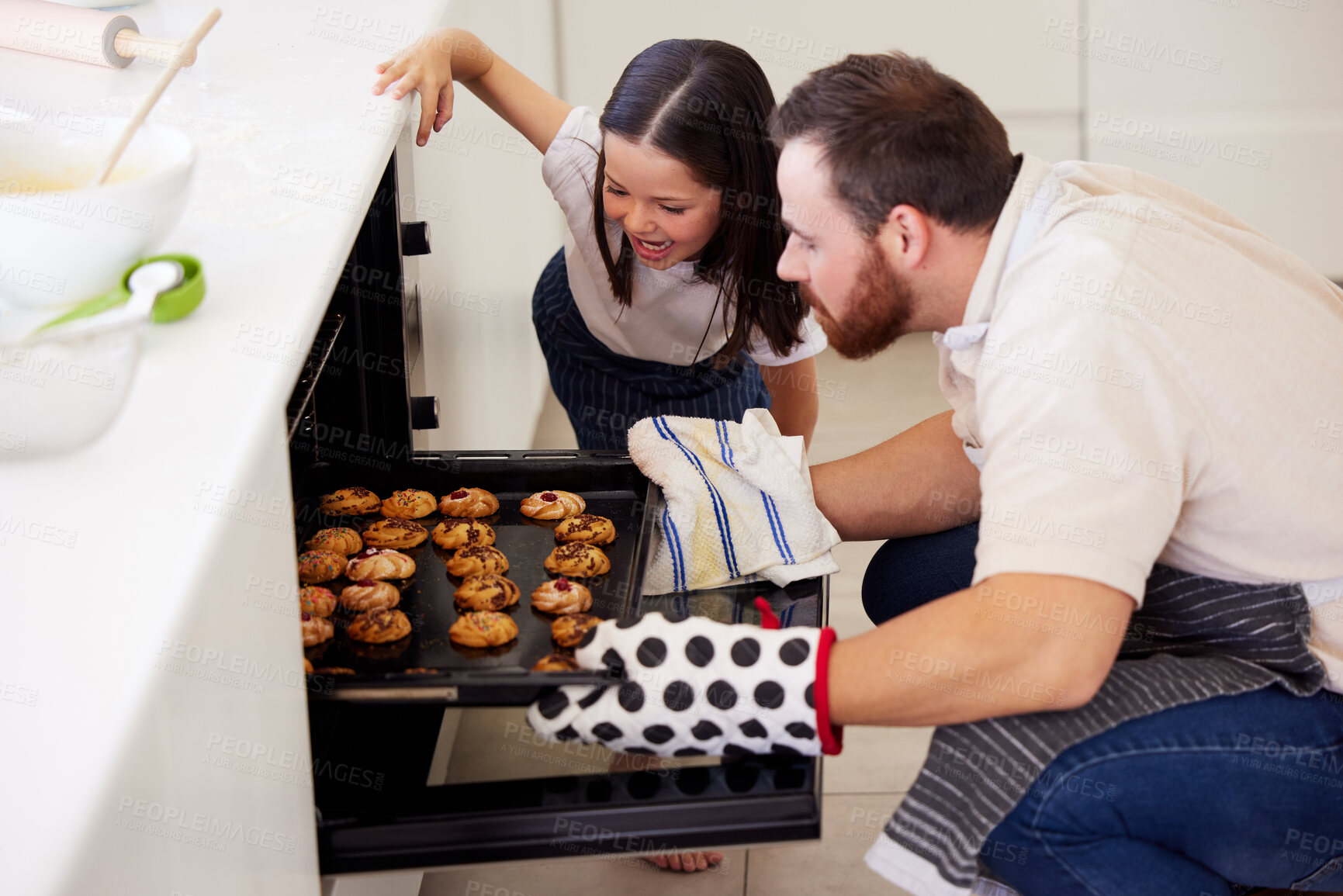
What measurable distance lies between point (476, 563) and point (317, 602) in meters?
0.14

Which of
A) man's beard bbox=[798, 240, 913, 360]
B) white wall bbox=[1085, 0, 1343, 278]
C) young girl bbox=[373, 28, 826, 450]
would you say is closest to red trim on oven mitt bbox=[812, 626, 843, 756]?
man's beard bbox=[798, 240, 913, 360]

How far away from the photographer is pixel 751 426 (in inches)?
47.8

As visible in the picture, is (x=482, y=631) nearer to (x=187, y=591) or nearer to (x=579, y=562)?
(x=579, y=562)

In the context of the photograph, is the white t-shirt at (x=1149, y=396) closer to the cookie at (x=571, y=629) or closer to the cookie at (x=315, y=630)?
the cookie at (x=571, y=629)

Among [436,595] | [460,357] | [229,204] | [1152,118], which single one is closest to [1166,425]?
[436,595]

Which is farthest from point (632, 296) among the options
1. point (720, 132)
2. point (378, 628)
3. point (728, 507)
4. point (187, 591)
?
point (187, 591)

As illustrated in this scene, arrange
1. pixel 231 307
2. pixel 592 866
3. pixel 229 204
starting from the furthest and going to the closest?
pixel 592 866 → pixel 229 204 → pixel 231 307

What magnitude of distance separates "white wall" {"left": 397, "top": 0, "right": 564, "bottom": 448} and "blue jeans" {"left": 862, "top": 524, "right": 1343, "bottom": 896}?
80cm

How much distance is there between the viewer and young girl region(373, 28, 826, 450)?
137cm

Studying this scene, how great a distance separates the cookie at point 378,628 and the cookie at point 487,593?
5 centimetres

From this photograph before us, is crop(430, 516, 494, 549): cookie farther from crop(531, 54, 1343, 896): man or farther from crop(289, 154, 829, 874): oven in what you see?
crop(531, 54, 1343, 896): man

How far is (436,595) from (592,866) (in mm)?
694

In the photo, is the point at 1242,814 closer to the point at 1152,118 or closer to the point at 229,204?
the point at 229,204

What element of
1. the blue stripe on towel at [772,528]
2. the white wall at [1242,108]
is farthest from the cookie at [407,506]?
the white wall at [1242,108]
